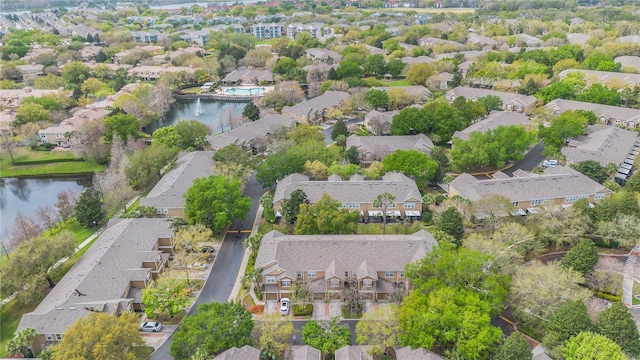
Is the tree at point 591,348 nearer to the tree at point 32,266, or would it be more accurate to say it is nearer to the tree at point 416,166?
the tree at point 416,166

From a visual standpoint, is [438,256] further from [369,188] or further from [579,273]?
[369,188]

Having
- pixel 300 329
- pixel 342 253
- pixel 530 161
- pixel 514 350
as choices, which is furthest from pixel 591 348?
pixel 530 161

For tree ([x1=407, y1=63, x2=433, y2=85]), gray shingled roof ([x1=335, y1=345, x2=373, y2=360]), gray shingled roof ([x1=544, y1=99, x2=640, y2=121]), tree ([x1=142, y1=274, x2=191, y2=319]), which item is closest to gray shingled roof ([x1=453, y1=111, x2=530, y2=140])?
gray shingled roof ([x1=544, y1=99, x2=640, y2=121])

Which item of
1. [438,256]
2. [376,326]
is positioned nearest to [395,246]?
[438,256]

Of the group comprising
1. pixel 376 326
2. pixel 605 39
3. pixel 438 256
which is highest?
pixel 605 39

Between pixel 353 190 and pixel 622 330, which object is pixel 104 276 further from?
pixel 622 330
